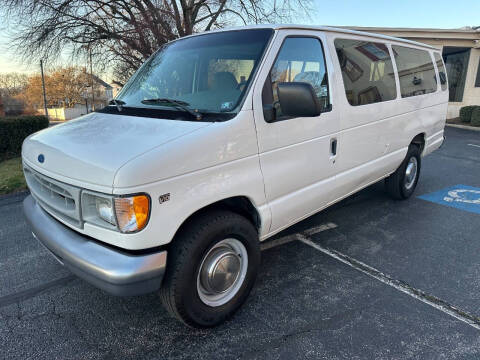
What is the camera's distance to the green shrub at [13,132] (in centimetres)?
839

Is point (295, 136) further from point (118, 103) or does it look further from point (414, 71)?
point (414, 71)

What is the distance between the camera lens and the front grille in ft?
7.11

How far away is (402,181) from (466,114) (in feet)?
43.0

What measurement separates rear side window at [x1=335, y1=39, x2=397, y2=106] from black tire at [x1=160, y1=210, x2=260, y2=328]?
1.88 m

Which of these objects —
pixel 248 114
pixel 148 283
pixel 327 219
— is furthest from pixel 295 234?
pixel 148 283

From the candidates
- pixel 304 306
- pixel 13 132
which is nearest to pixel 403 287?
pixel 304 306

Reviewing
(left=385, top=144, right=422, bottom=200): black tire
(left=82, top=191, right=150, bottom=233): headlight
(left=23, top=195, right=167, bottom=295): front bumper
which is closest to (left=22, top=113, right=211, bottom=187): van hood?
(left=82, top=191, right=150, bottom=233): headlight

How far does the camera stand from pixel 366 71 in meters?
3.74

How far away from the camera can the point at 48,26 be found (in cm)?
1123

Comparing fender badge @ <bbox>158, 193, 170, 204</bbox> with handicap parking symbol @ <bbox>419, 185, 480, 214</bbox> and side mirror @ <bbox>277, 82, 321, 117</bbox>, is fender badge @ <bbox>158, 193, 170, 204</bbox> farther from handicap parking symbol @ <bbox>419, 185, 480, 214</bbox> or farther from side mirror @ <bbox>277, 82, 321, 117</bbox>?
handicap parking symbol @ <bbox>419, 185, 480, 214</bbox>

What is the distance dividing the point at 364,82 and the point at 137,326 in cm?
321

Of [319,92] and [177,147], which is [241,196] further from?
[319,92]

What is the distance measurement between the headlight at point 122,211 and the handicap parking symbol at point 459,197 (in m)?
4.83

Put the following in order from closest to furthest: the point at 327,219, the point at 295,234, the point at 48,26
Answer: the point at 295,234, the point at 327,219, the point at 48,26
